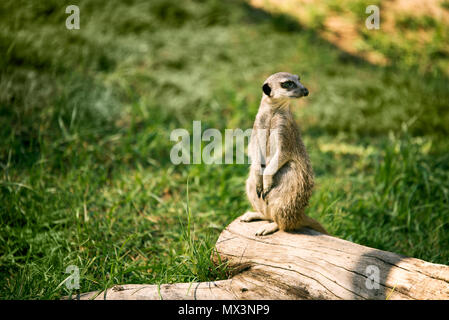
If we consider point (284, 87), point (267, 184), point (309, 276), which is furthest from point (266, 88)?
point (309, 276)

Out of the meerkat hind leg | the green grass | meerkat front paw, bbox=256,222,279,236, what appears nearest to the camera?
meerkat front paw, bbox=256,222,279,236

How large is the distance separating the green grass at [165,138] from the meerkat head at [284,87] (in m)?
1.10

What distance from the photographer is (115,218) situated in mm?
3289

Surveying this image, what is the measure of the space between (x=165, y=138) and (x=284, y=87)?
8.44 feet

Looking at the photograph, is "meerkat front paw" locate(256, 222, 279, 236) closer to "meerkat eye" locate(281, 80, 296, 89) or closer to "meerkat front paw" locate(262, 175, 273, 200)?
"meerkat front paw" locate(262, 175, 273, 200)

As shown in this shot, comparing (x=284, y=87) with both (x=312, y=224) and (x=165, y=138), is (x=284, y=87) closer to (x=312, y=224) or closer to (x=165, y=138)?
(x=312, y=224)

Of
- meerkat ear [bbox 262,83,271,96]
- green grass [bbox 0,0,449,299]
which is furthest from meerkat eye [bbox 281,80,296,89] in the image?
green grass [bbox 0,0,449,299]

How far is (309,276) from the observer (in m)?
2.29

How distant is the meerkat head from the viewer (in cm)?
233

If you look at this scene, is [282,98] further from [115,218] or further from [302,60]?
[302,60]

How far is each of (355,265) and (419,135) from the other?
3.73 metres

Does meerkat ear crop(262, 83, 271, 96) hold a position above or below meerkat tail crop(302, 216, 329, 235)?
above

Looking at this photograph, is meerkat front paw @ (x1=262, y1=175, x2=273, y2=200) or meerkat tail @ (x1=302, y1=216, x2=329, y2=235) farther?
meerkat tail @ (x1=302, y1=216, x2=329, y2=235)

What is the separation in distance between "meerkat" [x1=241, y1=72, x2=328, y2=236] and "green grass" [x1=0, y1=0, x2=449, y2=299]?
0.59 metres
